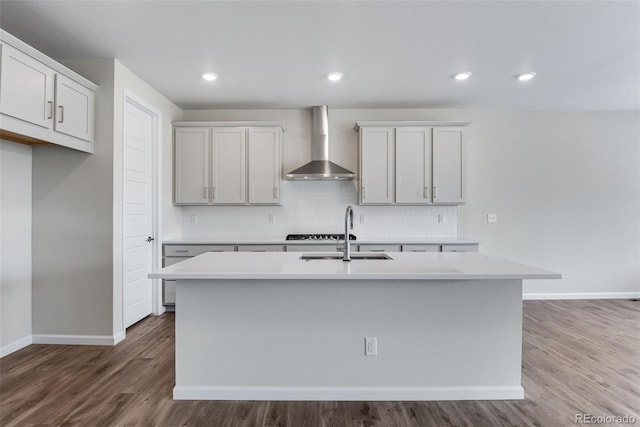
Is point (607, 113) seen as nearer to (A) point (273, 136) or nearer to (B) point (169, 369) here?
(A) point (273, 136)

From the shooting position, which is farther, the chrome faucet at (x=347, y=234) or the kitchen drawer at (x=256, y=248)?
the kitchen drawer at (x=256, y=248)

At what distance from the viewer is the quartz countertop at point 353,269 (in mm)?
1823

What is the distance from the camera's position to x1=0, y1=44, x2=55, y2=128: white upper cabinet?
2207 millimetres

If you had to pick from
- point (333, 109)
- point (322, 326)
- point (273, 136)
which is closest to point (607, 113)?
point (333, 109)

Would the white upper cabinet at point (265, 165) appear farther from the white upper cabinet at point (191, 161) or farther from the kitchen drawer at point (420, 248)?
the kitchen drawer at point (420, 248)

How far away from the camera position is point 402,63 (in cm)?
314

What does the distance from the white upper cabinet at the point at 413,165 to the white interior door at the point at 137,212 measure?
9.97ft

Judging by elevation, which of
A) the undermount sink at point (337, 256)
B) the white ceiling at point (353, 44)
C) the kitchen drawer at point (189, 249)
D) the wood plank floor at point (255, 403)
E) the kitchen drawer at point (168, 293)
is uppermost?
the white ceiling at point (353, 44)

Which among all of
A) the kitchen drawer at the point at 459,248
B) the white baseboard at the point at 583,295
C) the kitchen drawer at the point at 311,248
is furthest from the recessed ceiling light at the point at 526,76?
the white baseboard at the point at 583,295

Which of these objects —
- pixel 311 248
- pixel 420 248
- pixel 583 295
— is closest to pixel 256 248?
pixel 311 248

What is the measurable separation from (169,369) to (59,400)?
0.67 metres

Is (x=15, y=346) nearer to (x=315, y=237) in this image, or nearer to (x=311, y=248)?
(x=311, y=248)

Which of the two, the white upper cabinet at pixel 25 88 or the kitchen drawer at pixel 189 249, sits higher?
the white upper cabinet at pixel 25 88

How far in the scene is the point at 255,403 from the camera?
208cm
